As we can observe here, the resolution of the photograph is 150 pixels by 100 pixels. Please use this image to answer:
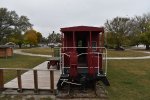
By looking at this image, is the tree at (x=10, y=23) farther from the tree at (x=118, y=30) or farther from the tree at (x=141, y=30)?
the tree at (x=141, y=30)

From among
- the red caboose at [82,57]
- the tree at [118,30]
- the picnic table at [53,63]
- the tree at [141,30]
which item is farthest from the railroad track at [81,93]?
the tree at [141,30]

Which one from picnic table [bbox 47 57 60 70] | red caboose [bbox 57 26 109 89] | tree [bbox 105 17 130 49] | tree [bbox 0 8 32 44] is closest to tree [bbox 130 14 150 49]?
tree [bbox 105 17 130 49]

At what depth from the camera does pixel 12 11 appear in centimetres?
3788

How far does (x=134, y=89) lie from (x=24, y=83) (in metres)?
4.83

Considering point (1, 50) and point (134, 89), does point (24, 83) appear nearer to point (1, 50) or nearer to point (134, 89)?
point (134, 89)

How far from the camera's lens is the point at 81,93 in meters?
10.6

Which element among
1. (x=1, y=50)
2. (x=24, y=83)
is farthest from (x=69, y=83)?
(x=1, y=50)

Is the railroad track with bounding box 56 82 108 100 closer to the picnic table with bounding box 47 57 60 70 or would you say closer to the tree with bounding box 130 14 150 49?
the picnic table with bounding box 47 57 60 70

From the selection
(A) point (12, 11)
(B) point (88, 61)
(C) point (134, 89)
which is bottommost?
(C) point (134, 89)

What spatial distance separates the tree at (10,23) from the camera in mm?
Result: 36481

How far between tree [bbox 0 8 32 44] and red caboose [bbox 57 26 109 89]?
2563 centimetres

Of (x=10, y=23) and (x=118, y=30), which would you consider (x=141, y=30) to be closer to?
(x=118, y=30)

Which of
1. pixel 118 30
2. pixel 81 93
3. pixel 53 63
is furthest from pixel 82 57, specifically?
pixel 118 30

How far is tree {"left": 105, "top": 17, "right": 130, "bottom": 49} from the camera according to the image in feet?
179
